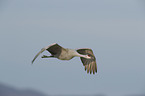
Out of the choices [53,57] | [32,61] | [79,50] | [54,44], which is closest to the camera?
[32,61]

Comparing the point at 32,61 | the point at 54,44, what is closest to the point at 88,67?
the point at 54,44

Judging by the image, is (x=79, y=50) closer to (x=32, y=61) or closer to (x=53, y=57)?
(x=53, y=57)

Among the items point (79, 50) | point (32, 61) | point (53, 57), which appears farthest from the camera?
point (79, 50)

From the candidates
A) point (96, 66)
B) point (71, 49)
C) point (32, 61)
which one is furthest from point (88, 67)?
point (32, 61)

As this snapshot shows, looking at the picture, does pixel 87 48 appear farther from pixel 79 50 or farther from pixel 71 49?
pixel 71 49

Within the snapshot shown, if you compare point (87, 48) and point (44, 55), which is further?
point (87, 48)

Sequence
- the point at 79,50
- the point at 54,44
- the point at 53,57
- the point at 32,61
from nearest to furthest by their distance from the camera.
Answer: the point at 32,61 < the point at 54,44 < the point at 53,57 < the point at 79,50

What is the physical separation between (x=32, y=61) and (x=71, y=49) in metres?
2.64

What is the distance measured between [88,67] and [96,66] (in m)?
0.40

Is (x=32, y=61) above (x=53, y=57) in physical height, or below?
below

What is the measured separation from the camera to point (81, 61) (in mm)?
17906

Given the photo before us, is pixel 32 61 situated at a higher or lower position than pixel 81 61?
lower

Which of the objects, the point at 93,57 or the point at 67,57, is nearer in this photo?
the point at 67,57

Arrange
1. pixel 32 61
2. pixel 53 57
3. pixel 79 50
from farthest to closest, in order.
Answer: pixel 79 50 → pixel 53 57 → pixel 32 61
